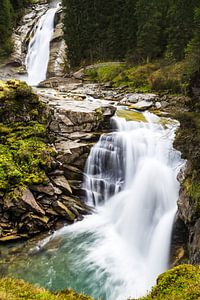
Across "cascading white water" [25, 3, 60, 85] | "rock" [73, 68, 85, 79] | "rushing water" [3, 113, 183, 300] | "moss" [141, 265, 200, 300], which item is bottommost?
"rushing water" [3, 113, 183, 300]

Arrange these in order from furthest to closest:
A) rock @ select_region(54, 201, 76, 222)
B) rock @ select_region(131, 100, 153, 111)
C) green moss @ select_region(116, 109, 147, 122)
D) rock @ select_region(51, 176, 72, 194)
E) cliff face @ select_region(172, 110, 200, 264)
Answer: rock @ select_region(131, 100, 153, 111)
green moss @ select_region(116, 109, 147, 122)
rock @ select_region(51, 176, 72, 194)
rock @ select_region(54, 201, 76, 222)
cliff face @ select_region(172, 110, 200, 264)

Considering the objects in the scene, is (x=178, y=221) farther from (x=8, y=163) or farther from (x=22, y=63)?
(x=22, y=63)

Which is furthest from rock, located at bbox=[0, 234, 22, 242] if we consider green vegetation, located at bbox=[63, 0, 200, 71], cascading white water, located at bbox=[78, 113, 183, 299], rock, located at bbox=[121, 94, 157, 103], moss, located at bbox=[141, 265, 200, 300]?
green vegetation, located at bbox=[63, 0, 200, 71]

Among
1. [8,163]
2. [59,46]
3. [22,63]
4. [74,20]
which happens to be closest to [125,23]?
[74,20]

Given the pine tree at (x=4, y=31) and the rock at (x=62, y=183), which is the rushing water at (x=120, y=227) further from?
the pine tree at (x=4, y=31)

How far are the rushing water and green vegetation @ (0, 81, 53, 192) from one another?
3252mm

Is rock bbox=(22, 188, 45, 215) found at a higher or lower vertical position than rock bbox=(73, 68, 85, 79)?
lower

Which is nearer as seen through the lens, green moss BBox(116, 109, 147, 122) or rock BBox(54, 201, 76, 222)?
rock BBox(54, 201, 76, 222)

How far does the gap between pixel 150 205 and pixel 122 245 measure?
2.95m

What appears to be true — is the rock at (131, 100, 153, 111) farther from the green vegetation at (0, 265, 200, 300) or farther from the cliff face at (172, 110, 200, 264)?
the green vegetation at (0, 265, 200, 300)

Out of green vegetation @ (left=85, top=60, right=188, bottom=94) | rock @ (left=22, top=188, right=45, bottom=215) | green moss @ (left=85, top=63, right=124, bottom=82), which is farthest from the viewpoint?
green moss @ (left=85, top=63, right=124, bottom=82)

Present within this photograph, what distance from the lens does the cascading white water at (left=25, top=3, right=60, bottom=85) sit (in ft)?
164

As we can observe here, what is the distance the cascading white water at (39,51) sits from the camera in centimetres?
5003

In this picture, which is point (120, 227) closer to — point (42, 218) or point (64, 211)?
point (64, 211)
